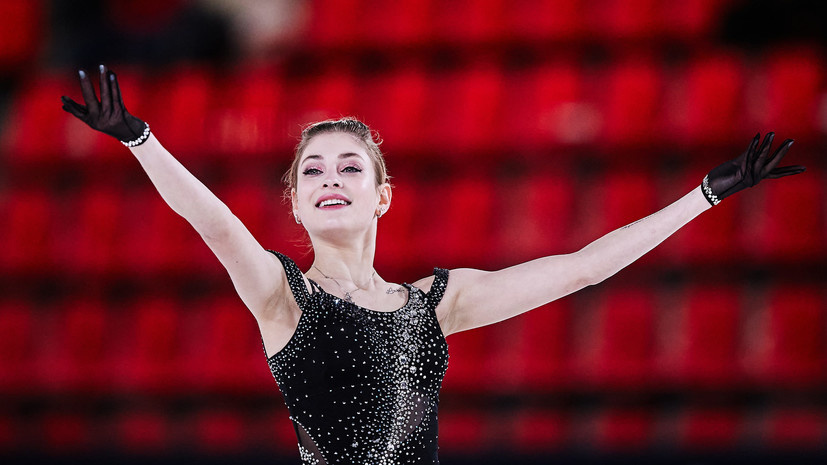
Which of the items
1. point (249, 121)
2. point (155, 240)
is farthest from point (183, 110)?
point (155, 240)

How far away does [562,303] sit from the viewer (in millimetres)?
4633

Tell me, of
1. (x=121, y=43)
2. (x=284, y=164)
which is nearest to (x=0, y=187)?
(x=121, y=43)

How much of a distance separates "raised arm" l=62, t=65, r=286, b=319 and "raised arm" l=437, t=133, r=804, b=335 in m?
0.50

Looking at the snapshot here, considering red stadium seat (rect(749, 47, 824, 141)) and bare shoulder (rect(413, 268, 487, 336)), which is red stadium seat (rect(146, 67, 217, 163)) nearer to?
red stadium seat (rect(749, 47, 824, 141))

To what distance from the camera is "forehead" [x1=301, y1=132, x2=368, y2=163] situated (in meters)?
1.89

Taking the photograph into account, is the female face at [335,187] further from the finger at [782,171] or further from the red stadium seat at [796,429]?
the red stadium seat at [796,429]

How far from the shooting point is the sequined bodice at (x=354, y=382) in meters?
1.73

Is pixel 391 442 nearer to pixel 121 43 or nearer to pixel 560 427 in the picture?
pixel 560 427

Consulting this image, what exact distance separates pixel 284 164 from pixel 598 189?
1.86 m

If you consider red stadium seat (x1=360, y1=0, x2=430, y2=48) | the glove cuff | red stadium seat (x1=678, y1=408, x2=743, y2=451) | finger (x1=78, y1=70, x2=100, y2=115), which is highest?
red stadium seat (x1=360, y1=0, x2=430, y2=48)

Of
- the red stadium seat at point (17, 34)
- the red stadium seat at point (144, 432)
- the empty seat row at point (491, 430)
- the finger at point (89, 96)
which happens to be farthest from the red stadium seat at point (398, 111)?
the finger at point (89, 96)

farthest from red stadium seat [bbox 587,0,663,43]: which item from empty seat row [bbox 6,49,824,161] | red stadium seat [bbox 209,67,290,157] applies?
red stadium seat [bbox 209,67,290,157]

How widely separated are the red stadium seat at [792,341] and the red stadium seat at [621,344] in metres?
0.52

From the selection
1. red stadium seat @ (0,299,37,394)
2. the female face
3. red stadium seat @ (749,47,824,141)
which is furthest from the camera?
red stadium seat @ (0,299,37,394)
